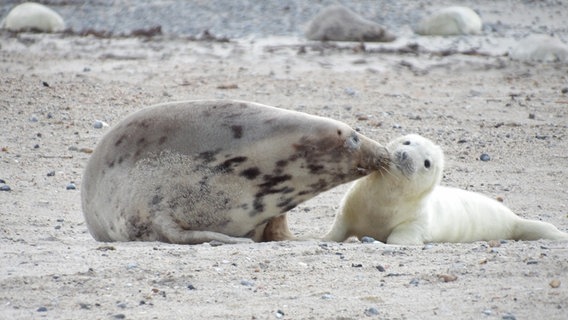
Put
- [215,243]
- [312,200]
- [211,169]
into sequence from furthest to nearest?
[312,200], [211,169], [215,243]

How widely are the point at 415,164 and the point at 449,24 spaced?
8.37m

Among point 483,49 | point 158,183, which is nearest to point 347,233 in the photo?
point 158,183

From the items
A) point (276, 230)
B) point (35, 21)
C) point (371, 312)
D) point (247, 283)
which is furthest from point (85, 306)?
point (35, 21)

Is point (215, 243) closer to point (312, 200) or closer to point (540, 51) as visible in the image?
point (312, 200)

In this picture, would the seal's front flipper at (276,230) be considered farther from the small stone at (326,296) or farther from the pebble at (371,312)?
the pebble at (371,312)

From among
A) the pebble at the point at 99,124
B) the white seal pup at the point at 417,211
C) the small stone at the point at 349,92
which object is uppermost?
the white seal pup at the point at 417,211

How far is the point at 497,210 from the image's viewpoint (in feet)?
21.0

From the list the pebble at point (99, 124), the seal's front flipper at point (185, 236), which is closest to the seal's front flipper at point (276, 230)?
the seal's front flipper at point (185, 236)

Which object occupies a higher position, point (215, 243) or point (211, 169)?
point (211, 169)

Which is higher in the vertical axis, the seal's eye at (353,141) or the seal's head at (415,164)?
the seal's eye at (353,141)

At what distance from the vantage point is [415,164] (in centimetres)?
586

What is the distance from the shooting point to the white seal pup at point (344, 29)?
1321 centimetres

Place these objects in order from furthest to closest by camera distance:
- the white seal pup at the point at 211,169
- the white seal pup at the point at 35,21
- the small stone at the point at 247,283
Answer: the white seal pup at the point at 35,21, the white seal pup at the point at 211,169, the small stone at the point at 247,283

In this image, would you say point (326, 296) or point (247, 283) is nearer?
point (326, 296)
